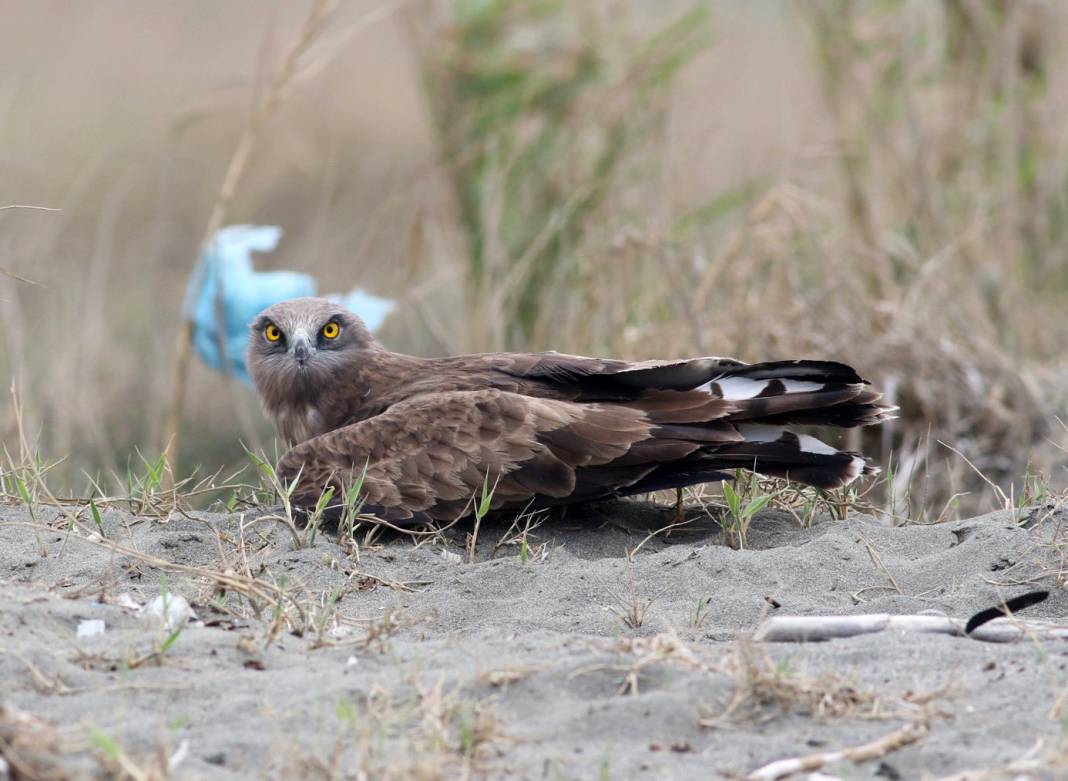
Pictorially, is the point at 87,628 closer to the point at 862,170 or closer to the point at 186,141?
the point at 862,170

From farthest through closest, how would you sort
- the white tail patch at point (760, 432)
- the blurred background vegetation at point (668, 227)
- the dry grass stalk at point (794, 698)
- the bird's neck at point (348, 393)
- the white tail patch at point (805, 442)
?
1. the blurred background vegetation at point (668, 227)
2. the bird's neck at point (348, 393)
3. the white tail patch at point (760, 432)
4. the white tail patch at point (805, 442)
5. the dry grass stalk at point (794, 698)

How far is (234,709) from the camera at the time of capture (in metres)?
2.52

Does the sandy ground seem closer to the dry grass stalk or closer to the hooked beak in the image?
the dry grass stalk

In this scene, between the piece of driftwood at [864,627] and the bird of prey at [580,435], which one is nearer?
the piece of driftwood at [864,627]

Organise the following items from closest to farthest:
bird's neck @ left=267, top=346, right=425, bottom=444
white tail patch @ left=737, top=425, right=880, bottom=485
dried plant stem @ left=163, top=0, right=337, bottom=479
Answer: white tail patch @ left=737, top=425, right=880, bottom=485 < bird's neck @ left=267, top=346, right=425, bottom=444 < dried plant stem @ left=163, top=0, right=337, bottom=479

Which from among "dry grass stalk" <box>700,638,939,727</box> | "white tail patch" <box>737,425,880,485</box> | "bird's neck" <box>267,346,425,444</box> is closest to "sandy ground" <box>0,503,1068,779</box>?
"dry grass stalk" <box>700,638,939,727</box>

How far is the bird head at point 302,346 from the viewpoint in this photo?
492 cm

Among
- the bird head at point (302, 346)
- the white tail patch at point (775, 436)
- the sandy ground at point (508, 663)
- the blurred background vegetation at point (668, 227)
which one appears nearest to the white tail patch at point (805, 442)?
the white tail patch at point (775, 436)

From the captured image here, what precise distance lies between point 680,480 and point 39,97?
1182 cm

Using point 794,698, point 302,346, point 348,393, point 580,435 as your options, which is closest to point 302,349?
point 302,346

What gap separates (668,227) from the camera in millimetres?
7203

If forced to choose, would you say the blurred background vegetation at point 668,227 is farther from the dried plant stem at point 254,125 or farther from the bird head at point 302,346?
the bird head at point 302,346

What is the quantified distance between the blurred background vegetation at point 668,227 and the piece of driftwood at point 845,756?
338cm

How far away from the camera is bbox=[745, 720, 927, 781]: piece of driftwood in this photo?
7.61 feet
